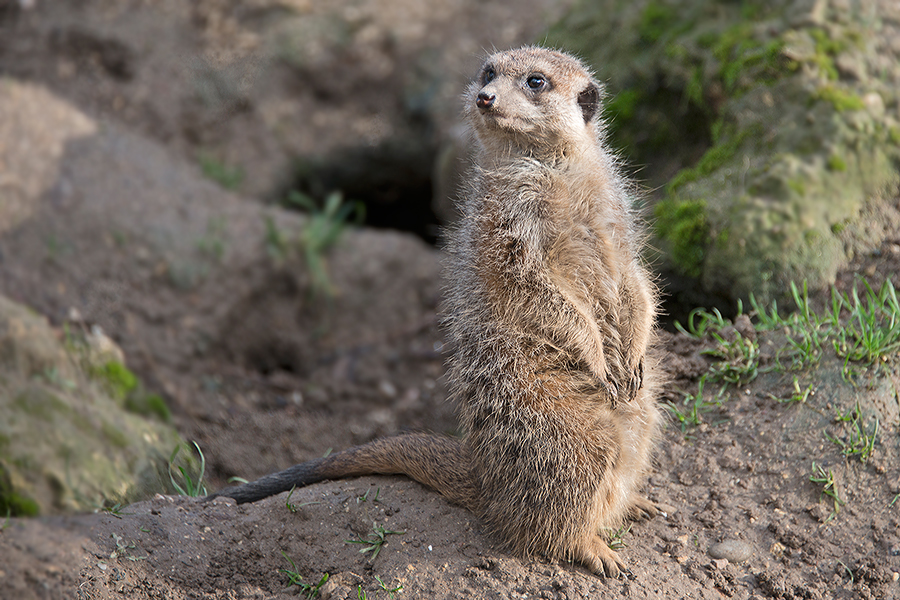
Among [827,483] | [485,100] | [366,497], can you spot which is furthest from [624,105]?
[366,497]

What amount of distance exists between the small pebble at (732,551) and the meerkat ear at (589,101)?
187cm

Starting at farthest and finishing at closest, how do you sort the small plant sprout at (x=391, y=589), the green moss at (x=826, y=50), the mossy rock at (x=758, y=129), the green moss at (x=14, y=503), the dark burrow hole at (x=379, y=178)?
the dark burrow hole at (x=379, y=178)
the green moss at (x=826, y=50)
the mossy rock at (x=758, y=129)
the green moss at (x=14, y=503)
the small plant sprout at (x=391, y=589)

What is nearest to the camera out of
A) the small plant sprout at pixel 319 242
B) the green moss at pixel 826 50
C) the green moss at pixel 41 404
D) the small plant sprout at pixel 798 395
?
A: the small plant sprout at pixel 798 395

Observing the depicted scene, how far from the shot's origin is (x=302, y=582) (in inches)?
109

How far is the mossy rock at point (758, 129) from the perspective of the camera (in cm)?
397

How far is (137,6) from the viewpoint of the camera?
7.35m

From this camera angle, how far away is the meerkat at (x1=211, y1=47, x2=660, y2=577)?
9.01ft

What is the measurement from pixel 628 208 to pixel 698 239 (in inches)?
44.1

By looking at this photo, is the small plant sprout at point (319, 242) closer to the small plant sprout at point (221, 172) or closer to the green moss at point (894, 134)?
the small plant sprout at point (221, 172)

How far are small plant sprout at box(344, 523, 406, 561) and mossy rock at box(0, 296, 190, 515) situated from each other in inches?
48.8

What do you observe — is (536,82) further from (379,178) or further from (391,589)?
(379,178)

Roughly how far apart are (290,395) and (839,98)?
421 centimetres

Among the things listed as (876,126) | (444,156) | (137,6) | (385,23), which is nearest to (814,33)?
(876,126)

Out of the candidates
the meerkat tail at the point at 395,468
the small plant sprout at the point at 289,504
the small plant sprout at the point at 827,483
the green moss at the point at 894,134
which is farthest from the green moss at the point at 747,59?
the small plant sprout at the point at 289,504
